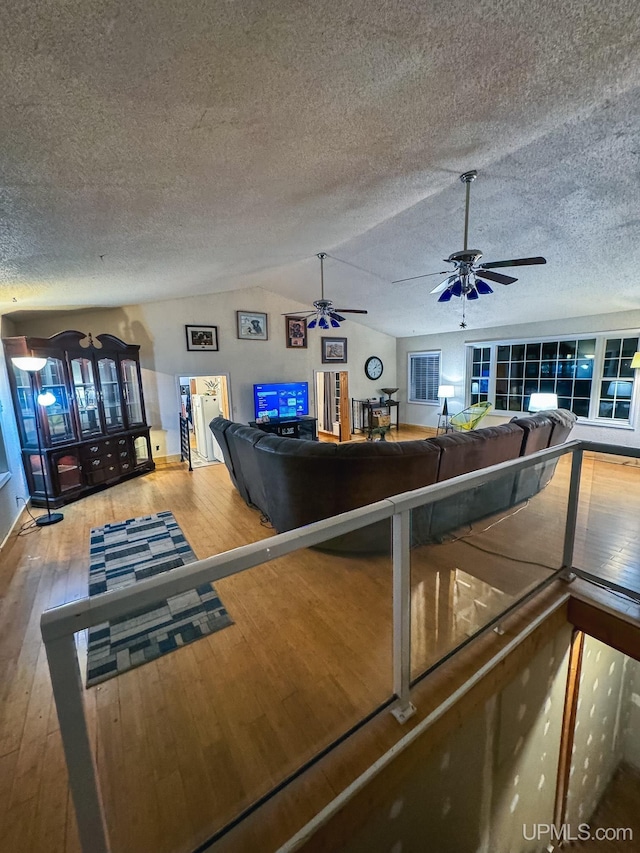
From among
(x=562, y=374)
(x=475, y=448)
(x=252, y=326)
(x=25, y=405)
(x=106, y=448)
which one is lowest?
(x=106, y=448)

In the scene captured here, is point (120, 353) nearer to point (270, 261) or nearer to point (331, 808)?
point (270, 261)

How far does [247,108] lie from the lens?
133 cm

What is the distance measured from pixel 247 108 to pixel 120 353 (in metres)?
4.51

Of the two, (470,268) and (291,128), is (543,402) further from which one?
(291,128)

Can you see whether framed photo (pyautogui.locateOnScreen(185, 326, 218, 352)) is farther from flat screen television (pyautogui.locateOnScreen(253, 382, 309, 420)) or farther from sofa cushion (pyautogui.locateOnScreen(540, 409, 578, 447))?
sofa cushion (pyautogui.locateOnScreen(540, 409, 578, 447))

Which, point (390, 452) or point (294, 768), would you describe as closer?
point (294, 768)

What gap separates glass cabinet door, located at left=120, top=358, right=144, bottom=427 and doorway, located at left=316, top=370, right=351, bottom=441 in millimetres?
3532

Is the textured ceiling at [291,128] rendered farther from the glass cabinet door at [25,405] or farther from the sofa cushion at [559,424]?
the sofa cushion at [559,424]

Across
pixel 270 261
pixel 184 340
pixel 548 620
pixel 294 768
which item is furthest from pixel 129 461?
pixel 548 620

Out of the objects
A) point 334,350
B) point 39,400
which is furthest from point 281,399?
point 39,400

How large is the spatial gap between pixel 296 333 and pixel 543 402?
4655 mm

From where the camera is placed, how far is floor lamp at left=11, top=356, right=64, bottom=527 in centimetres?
345

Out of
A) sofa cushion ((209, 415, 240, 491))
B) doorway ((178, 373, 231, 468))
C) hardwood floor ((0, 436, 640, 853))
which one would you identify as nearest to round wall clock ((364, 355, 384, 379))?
doorway ((178, 373, 231, 468))

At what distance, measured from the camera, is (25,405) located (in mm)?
3914
